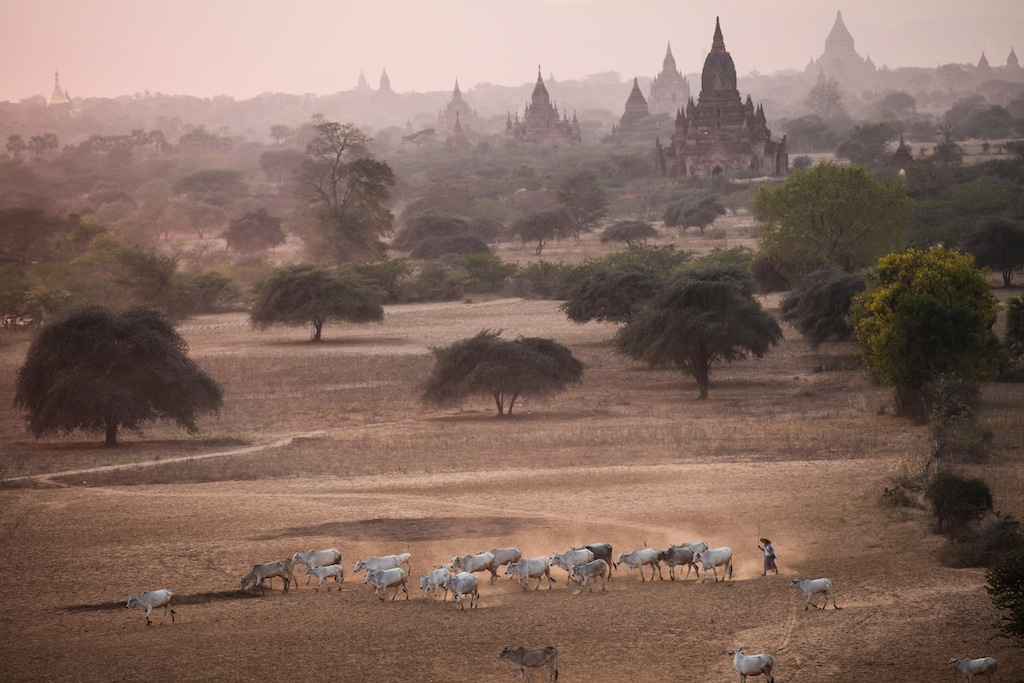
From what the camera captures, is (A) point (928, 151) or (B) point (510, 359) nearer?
(B) point (510, 359)

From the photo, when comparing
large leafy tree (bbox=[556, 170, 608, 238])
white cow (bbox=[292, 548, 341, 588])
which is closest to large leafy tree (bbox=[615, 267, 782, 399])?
white cow (bbox=[292, 548, 341, 588])

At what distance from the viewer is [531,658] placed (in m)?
15.5

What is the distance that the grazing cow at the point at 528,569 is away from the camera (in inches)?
768

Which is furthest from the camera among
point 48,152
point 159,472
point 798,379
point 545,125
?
point 48,152

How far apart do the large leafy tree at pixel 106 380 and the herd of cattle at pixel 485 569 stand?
13.0m

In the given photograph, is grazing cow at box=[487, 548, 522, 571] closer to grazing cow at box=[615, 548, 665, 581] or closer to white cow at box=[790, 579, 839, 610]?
grazing cow at box=[615, 548, 665, 581]

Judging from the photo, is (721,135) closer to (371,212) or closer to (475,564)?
(371,212)

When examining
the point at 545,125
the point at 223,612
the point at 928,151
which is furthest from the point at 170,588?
the point at 545,125

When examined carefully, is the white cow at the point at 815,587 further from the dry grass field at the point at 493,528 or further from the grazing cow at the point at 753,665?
the grazing cow at the point at 753,665

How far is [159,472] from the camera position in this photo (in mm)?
28500

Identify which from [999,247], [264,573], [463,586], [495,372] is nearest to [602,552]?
[463,586]

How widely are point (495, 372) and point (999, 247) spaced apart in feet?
109

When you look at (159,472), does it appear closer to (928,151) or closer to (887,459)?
(887,459)

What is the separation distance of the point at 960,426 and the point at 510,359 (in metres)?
12.0
